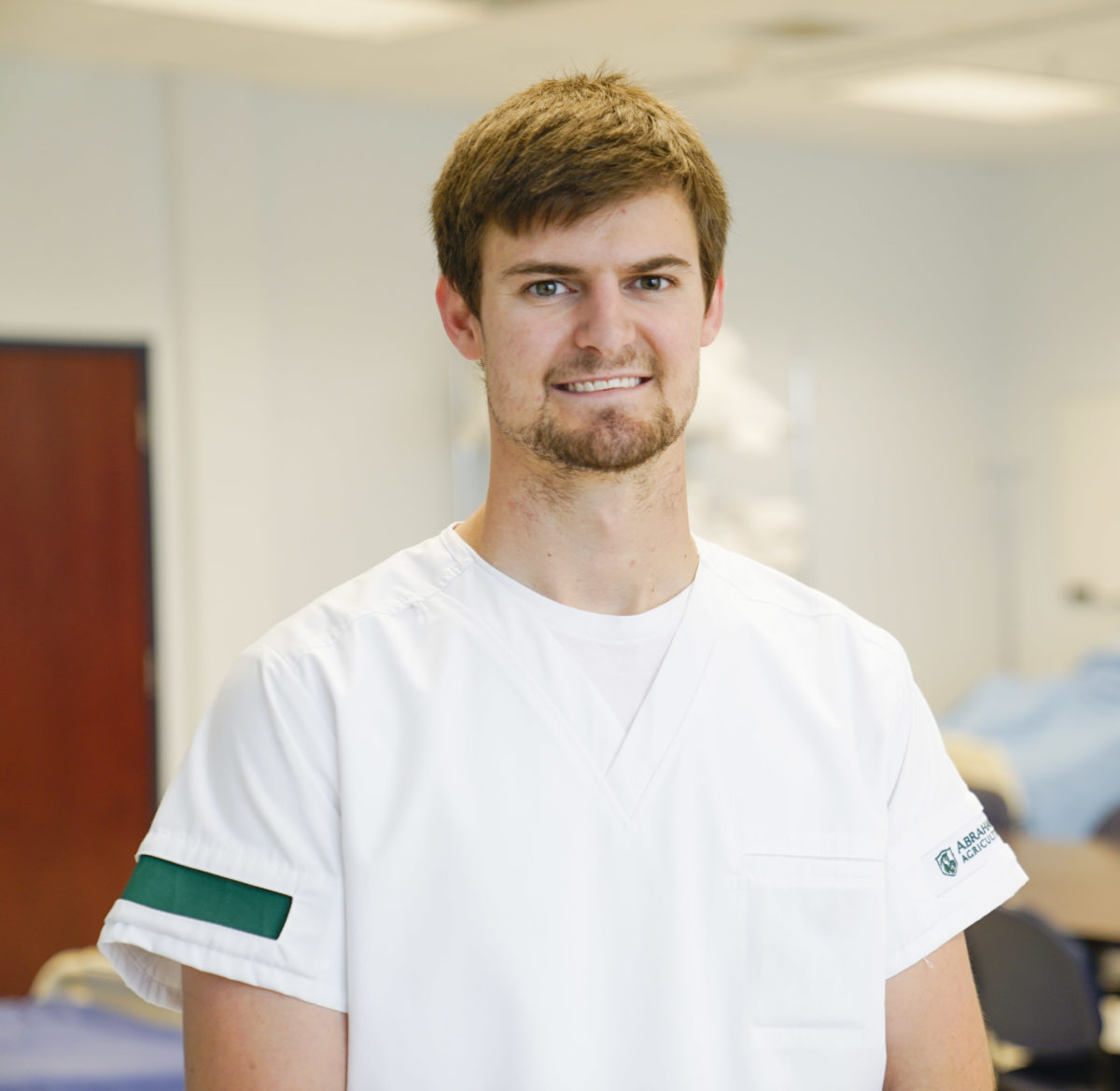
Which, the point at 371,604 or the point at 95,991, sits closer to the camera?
the point at 371,604

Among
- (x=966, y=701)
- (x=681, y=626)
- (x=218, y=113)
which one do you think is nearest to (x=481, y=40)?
(x=218, y=113)

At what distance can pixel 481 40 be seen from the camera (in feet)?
14.5

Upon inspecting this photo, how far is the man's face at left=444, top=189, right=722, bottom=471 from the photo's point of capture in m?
1.19

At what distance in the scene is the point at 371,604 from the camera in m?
1.29

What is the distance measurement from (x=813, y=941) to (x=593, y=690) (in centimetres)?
28

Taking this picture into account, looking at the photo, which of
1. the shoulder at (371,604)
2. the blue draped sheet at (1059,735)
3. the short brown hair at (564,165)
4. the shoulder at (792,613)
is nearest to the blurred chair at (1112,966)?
the blue draped sheet at (1059,735)

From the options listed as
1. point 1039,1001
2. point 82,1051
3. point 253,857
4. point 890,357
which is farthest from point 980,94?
point 253,857

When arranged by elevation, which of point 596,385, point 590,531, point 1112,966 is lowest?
point 1112,966

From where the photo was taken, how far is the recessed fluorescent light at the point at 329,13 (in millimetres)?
3922

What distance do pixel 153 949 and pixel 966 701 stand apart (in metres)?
5.05

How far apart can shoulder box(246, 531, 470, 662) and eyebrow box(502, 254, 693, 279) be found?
25 centimetres

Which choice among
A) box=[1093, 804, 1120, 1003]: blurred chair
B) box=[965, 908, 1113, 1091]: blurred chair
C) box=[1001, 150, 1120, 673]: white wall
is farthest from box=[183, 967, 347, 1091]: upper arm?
box=[1001, 150, 1120, 673]: white wall

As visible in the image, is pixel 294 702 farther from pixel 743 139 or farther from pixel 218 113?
pixel 743 139

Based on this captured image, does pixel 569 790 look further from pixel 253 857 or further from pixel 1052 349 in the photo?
pixel 1052 349
